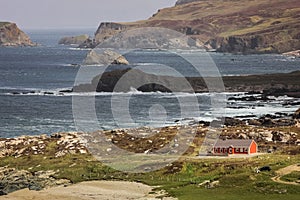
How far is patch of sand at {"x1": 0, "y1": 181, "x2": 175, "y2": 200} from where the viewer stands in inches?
1998

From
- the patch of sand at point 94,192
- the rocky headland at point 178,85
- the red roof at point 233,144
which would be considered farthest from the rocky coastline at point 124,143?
the rocky headland at point 178,85

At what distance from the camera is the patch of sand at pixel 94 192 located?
50.8 m

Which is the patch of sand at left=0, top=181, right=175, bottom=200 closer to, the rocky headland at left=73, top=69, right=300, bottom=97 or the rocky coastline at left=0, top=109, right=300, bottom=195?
the rocky coastline at left=0, top=109, right=300, bottom=195

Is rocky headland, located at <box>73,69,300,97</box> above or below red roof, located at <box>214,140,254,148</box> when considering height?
below

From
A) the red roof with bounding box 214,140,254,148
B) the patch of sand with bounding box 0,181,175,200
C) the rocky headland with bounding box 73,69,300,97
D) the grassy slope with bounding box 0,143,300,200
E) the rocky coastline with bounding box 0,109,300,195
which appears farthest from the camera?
the rocky headland with bounding box 73,69,300,97

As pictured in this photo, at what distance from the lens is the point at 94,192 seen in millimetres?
52531

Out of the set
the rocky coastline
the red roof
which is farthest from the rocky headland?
the red roof

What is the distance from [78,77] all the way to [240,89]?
1968 inches

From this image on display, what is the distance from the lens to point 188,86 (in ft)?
483

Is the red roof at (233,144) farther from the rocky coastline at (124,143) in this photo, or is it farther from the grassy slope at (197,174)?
the grassy slope at (197,174)

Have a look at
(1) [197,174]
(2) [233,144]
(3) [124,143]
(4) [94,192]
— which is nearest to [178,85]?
(3) [124,143]

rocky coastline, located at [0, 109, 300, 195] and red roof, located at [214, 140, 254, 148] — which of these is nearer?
→ rocky coastline, located at [0, 109, 300, 195]

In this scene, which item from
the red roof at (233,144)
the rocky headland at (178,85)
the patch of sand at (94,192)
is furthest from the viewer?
the rocky headland at (178,85)

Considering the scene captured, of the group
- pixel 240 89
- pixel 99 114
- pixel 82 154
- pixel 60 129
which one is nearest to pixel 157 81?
pixel 240 89
